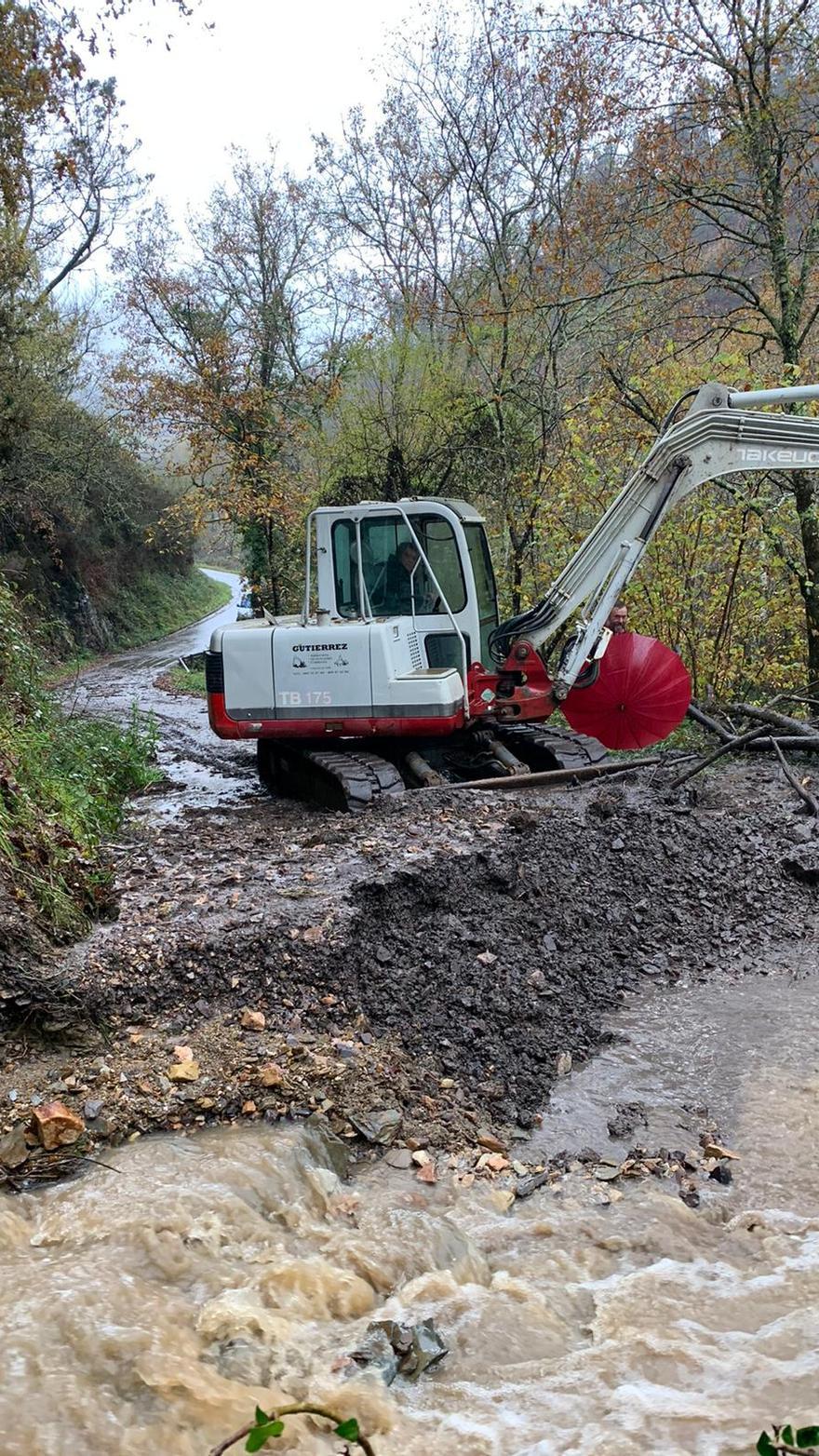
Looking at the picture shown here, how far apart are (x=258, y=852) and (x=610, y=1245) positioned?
3717 millimetres

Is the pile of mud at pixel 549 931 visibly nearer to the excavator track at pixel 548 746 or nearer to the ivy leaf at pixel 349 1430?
the excavator track at pixel 548 746

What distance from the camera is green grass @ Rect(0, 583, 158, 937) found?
4.98m

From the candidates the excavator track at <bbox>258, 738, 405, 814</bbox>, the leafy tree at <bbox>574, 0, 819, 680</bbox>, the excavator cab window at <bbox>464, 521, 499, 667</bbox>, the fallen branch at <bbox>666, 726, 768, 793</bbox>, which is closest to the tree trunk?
the leafy tree at <bbox>574, 0, 819, 680</bbox>

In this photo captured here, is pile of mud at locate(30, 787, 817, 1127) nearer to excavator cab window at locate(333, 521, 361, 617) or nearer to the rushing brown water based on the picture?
the rushing brown water

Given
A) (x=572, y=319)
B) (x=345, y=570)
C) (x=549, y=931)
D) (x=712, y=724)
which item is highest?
(x=572, y=319)

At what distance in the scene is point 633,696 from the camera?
829cm

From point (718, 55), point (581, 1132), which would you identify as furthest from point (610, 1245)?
point (718, 55)

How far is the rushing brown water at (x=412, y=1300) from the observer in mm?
2604

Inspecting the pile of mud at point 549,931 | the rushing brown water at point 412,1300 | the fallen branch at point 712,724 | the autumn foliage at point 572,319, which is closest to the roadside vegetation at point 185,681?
the autumn foliage at point 572,319

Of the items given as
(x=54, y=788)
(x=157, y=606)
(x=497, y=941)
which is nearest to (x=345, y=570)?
(x=54, y=788)

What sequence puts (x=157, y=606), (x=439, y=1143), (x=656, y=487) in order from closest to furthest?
(x=439, y=1143)
(x=656, y=487)
(x=157, y=606)

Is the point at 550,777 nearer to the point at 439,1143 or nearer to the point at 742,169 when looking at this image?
the point at 439,1143

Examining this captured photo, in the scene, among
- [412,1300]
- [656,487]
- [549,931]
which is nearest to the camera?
[412,1300]

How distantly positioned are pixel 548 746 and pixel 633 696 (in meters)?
0.82
